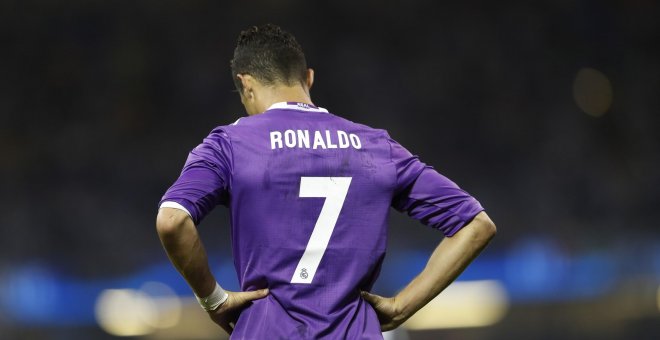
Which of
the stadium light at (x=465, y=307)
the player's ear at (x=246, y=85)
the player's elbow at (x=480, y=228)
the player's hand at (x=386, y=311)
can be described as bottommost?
the stadium light at (x=465, y=307)

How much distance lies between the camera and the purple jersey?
216 cm

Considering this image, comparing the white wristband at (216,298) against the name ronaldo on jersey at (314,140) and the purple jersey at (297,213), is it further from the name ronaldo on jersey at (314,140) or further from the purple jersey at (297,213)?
the name ronaldo on jersey at (314,140)

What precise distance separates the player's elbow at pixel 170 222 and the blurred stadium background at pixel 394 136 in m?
6.96

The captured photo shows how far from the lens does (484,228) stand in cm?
236

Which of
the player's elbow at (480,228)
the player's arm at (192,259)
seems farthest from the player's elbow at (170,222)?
the player's elbow at (480,228)

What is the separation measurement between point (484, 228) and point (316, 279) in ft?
1.52

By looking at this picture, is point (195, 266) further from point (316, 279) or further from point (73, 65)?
point (73, 65)

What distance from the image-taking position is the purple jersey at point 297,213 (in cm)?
216

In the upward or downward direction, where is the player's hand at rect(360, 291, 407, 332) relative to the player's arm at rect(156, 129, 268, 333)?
downward

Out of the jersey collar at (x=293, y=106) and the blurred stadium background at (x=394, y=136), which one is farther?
the blurred stadium background at (x=394, y=136)

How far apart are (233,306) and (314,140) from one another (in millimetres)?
434

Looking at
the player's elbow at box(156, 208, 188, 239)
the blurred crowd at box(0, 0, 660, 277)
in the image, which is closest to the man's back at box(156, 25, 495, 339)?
the player's elbow at box(156, 208, 188, 239)

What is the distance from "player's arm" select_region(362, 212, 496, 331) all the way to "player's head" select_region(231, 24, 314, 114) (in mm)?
545

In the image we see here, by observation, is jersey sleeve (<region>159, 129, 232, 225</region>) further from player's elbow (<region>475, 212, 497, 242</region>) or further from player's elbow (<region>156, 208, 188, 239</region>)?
player's elbow (<region>475, 212, 497, 242</region>)
